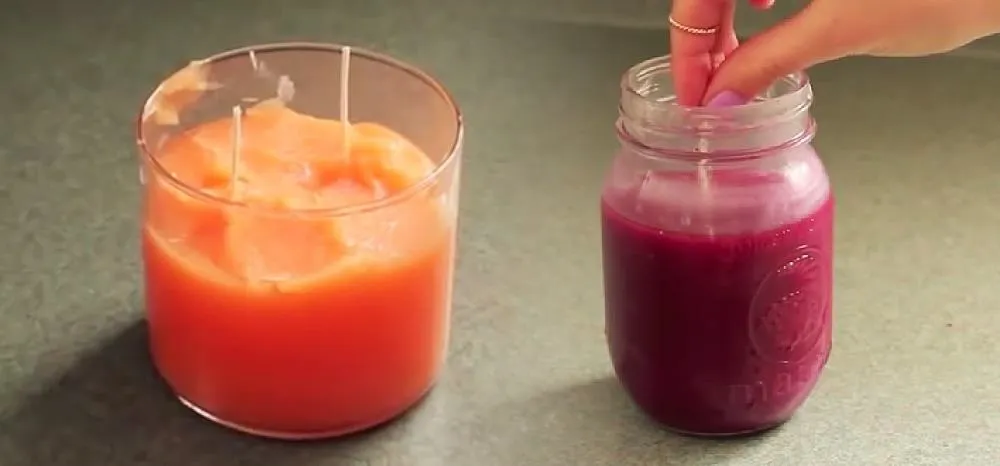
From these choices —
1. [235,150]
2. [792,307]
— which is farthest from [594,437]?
[235,150]

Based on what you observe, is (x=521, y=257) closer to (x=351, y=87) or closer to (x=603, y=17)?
(x=351, y=87)

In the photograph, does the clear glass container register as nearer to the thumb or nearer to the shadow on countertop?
the shadow on countertop

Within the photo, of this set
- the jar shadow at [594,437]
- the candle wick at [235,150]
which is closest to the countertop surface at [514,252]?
the jar shadow at [594,437]

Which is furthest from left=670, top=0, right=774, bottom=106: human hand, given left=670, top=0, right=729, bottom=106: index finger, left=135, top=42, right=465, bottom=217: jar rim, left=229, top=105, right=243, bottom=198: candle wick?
left=229, top=105, right=243, bottom=198: candle wick

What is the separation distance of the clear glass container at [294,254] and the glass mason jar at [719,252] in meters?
0.09

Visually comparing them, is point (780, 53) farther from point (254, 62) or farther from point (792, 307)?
point (254, 62)

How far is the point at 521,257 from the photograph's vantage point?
801 mm

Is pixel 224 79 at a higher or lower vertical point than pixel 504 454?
higher

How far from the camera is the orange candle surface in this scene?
2.01 ft

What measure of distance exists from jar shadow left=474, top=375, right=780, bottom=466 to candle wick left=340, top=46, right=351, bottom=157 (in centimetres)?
16

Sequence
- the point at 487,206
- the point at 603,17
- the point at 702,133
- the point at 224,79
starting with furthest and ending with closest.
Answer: the point at 603,17 < the point at 487,206 < the point at 224,79 < the point at 702,133

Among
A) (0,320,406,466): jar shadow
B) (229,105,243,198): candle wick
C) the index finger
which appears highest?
the index finger

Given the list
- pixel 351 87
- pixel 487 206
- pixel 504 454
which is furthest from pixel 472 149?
pixel 504 454

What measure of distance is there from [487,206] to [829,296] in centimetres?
26
